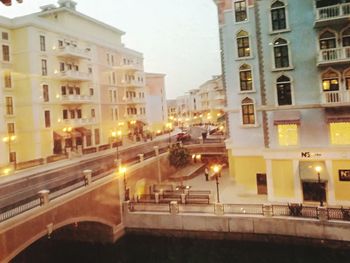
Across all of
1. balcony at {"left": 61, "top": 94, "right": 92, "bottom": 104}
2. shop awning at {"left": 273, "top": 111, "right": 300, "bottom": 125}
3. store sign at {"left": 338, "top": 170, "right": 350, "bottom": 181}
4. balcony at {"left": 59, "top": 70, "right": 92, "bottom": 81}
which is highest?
balcony at {"left": 59, "top": 70, "right": 92, "bottom": 81}

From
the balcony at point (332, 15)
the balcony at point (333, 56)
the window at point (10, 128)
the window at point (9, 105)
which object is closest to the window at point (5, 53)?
the window at point (9, 105)

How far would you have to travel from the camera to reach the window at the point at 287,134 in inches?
1005

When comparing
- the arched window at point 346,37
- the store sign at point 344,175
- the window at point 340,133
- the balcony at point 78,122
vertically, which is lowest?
the store sign at point 344,175

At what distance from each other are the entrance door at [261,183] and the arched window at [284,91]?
6097mm

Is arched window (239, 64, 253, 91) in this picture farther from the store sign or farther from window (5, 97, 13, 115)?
window (5, 97, 13, 115)

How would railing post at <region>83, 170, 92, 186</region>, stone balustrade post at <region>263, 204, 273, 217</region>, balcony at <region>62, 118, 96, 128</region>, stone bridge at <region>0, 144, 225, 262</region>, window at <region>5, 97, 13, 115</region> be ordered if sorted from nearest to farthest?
1. stone bridge at <region>0, 144, 225, 262</region>
2. railing post at <region>83, 170, 92, 186</region>
3. stone balustrade post at <region>263, 204, 273, 217</region>
4. window at <region>5, 97, 13, 115</region>
5. balcony at <region>62, 118, 96, 128</region>

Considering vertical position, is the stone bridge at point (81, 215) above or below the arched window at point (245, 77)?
below

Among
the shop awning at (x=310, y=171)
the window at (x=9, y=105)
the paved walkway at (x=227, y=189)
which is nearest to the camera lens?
the shop awning at (x=310, y=171)

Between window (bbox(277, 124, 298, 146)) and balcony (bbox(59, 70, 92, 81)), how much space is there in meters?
26.4

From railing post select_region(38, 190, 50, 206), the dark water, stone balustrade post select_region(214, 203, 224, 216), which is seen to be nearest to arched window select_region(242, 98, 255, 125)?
stone balustrade post select_region(214, 203, 224, 216)

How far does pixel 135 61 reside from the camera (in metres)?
59.8

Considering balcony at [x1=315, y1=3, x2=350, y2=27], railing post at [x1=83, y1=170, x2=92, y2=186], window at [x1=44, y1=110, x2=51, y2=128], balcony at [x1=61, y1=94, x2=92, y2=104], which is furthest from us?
balcony at [x1=61, y1=94, x2=92, y2=104]

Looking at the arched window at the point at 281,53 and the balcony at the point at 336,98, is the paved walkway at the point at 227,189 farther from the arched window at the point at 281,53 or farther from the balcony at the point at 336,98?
the arched window at the point at 281,53

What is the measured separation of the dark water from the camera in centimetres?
2084
